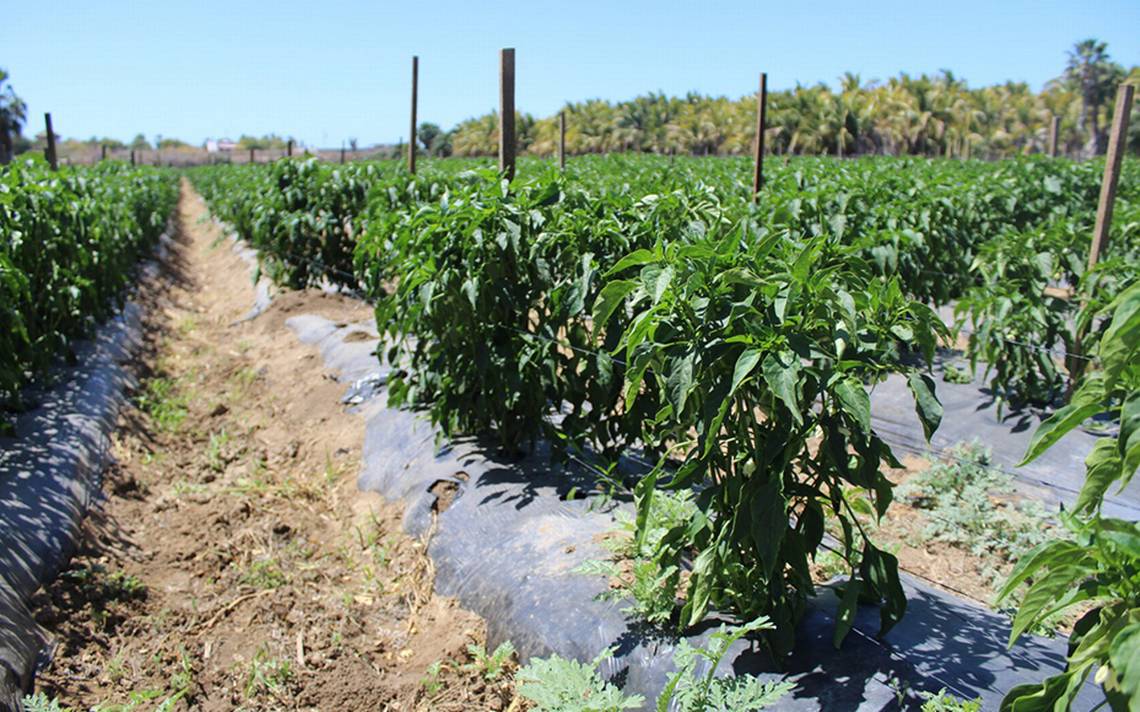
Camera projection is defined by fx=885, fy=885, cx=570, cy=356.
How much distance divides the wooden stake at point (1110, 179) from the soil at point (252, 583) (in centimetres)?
480

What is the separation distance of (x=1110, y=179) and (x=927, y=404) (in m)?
4.47

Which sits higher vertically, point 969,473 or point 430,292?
point 430,292

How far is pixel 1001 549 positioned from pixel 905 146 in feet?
204

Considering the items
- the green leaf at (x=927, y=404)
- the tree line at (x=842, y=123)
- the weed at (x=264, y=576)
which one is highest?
the tree line at (x=842, y=123)

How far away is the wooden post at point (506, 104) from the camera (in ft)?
17.6

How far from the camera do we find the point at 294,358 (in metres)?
7.93

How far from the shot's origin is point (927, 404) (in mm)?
2455

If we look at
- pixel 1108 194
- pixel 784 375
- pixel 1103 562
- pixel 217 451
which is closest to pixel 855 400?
pixel 784 375

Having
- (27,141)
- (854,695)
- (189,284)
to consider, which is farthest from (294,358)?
(27,141)

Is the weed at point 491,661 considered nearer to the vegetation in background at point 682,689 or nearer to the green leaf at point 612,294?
the vegetation in background at point 682,689

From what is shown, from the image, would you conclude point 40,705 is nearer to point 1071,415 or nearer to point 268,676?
point 268,676

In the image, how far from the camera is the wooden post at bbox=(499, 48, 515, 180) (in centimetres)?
536

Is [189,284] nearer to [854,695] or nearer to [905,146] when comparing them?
[854,695]

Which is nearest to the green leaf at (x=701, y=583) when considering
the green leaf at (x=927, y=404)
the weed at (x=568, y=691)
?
the weed at (x=568, y=691)
